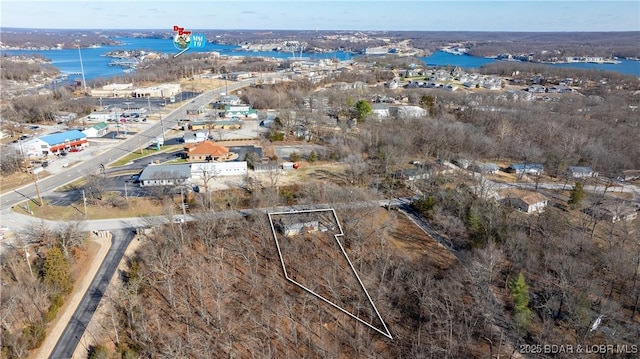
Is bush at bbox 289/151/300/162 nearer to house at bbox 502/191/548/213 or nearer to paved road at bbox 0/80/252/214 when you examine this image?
paved road at bbox 0/80/252/214

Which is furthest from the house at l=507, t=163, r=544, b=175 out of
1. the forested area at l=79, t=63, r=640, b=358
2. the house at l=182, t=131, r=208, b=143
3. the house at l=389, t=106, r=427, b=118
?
the house at l=182, t=131, r=208, b=143

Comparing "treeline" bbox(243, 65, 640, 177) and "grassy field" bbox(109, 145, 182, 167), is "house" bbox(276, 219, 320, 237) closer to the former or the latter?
"treeline" bbox(243, 65, 640, 177)

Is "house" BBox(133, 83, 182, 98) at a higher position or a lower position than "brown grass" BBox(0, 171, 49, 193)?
higher

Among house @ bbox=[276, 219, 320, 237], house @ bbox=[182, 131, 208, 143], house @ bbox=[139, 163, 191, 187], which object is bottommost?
house @ bbox=[276, 219, 320, 237]

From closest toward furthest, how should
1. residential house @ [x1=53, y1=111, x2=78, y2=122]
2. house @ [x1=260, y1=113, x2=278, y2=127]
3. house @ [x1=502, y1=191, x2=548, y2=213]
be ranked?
house @ [x1=502, y1=191, x2=548, y2=213]
house @ [x1=260, y1=113, x2=278, y2=127]
residential house @ [x1=53, y1=111, x2=78, y2=122]

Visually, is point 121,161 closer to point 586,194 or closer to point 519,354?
point 519,354

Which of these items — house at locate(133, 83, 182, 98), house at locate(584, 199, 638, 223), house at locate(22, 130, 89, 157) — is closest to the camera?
house at locate(584, 199, 638, 223)

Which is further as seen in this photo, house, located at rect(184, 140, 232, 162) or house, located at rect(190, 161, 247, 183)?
house, located at rect(184, 140, 232, 162)

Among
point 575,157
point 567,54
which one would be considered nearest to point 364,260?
point 575,157

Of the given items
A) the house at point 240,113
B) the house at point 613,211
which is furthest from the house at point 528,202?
the house at point 240,113
